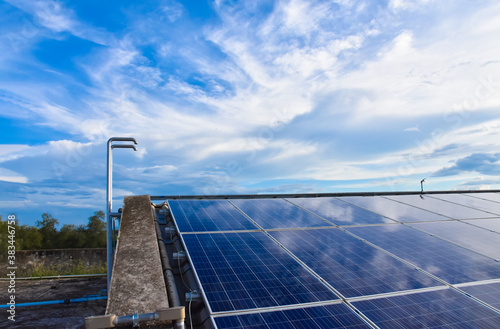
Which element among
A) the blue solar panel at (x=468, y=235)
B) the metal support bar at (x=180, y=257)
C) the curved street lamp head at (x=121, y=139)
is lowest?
the blue solar panel at (x=468, y=235)

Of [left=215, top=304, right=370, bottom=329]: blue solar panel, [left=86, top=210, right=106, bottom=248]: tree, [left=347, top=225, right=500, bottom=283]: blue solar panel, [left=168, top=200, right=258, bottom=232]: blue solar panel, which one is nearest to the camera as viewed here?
[left=215, top=304, right=370, bottom=329]: blue solar panel

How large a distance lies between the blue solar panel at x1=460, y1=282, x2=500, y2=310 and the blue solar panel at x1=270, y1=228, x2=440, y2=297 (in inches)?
28.9

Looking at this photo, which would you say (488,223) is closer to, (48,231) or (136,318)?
(136,318)

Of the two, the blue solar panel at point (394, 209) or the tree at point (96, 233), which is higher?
the blue solar panel at point (394, 209)

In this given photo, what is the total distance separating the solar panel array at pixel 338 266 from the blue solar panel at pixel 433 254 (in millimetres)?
33

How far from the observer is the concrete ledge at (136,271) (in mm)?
5891

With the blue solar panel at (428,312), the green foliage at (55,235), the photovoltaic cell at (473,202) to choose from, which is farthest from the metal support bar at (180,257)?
the green foliage at (55,235)

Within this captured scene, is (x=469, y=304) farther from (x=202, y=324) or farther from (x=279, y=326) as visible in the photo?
(x=202, y=324)

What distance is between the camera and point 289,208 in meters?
12.7

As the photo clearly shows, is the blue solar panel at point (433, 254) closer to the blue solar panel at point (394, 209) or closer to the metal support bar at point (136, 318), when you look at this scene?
the blue solar panel at point (394, 209)

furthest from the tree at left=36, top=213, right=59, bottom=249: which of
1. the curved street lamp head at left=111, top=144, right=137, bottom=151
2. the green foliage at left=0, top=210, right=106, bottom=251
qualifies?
the curved street lamp head at left=111, top=144, right=137, bottom=151

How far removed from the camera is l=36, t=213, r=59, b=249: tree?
3634 centimetres

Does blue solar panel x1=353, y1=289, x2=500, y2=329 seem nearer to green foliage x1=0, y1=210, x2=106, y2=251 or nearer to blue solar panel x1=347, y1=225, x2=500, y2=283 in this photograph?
blue solar panel x1=347, y1=225, x2=500, y2=283

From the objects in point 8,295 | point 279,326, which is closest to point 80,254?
point 8,295
